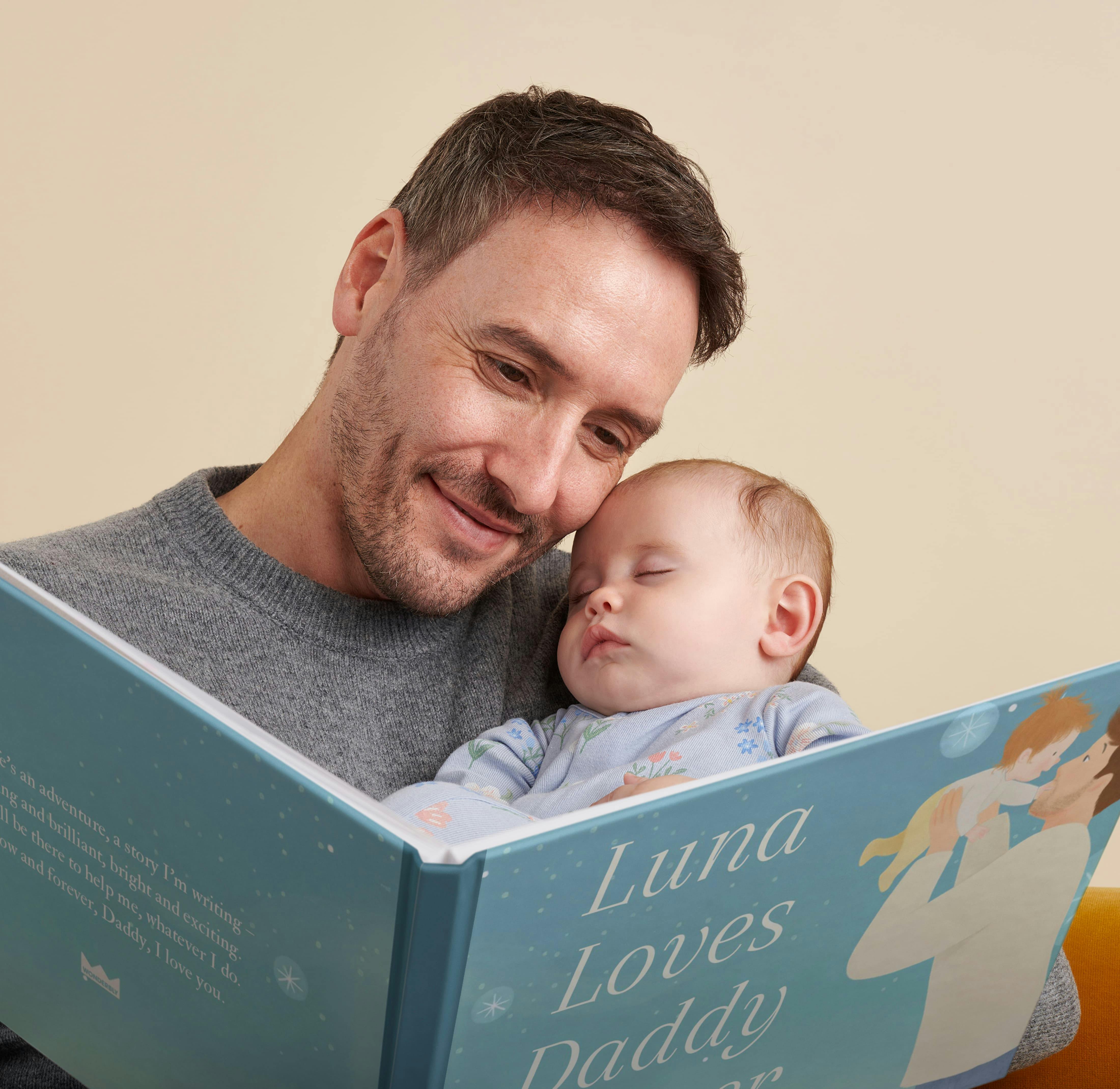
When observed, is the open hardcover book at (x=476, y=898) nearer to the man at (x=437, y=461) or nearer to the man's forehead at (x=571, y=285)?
the man at (x=437, y=461)

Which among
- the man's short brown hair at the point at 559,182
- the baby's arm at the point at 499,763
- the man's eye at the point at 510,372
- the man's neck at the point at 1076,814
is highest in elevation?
the man's short brown hair at the point at 559,182

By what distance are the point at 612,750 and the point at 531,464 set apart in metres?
0.33

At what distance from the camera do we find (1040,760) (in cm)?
82

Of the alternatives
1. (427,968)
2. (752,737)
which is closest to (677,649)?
(752,737)

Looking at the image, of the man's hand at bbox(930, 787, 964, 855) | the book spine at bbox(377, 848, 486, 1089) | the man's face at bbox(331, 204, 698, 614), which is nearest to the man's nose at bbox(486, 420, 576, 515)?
the man's face at bbox(331, 204, 698, 614)

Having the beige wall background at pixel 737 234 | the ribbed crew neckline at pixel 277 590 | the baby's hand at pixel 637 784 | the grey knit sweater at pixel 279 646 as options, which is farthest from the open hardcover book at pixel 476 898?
the beige wall background at pixel 737 234

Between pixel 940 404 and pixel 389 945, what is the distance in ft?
7.97

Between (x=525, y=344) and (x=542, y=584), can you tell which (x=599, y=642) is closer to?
(x=542, y=584)

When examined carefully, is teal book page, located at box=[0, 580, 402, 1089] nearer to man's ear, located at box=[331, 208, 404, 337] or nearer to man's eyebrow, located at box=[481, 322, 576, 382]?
man's eyebrow, located at box=[481, 322, 576, 382]

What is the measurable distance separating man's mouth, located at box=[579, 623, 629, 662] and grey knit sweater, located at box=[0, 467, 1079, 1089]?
0.42 ft

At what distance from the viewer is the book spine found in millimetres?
532

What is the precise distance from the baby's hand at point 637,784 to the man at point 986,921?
0.75 feet

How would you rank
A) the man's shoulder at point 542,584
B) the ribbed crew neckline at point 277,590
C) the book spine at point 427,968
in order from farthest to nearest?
the man's shoulder at point 542,584 → the ribbed crew neckline at point 277,590 → the book spine at point 427,968

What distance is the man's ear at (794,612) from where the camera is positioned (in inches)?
52.5
